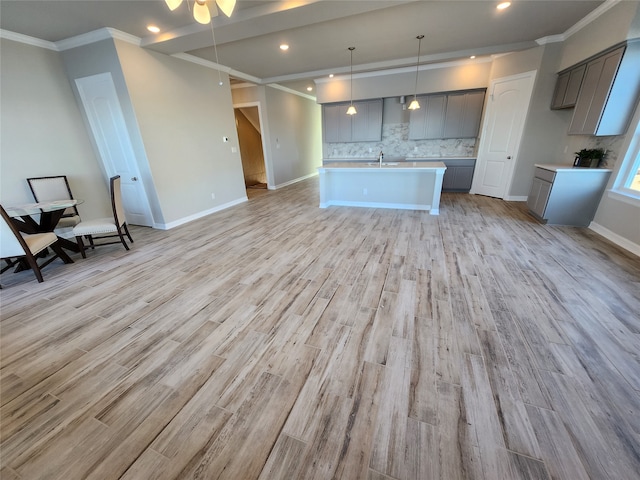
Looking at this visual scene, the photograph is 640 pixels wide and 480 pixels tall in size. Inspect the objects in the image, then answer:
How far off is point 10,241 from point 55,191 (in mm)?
1440

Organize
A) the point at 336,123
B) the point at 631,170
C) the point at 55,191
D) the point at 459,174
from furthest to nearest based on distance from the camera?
the point at 336,123
the point at 459,174
the point at 55,191
the point at 631,170

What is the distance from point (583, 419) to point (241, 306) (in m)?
2.33

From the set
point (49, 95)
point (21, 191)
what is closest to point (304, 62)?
point (49, 95)

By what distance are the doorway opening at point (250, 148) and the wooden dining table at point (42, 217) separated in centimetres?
437

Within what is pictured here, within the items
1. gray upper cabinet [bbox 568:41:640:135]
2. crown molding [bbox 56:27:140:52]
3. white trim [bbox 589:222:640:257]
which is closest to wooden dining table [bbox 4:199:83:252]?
crown molding [bbox 56:27:140:52]

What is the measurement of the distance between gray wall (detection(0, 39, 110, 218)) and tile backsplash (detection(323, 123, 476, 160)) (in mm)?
5439

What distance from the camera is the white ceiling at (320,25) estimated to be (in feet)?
9.29

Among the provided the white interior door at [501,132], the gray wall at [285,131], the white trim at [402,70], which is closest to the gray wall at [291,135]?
the gray wall at [285,131]

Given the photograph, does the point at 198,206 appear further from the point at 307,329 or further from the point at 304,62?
the point at 307,329

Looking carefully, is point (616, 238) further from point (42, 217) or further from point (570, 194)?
point (42, 217)

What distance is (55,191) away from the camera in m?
3.71

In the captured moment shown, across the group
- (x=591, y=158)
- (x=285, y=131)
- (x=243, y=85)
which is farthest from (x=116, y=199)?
(x=591, y=158)

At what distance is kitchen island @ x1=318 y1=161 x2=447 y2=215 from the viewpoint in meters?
4.63

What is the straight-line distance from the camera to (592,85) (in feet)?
11.8
